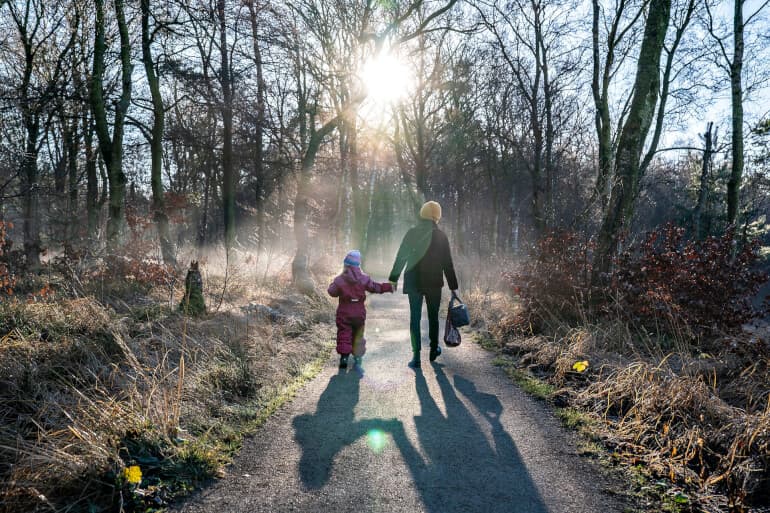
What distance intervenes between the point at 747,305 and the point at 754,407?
127 inches

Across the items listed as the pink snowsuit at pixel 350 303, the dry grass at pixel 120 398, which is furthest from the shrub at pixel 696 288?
the dry grass at pixel 120 398

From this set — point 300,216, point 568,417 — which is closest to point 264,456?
point 568,417

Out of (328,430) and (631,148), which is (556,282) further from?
(328,430)

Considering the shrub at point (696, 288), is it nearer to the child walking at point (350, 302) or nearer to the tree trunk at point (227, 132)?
the child walking at point (350, 302)

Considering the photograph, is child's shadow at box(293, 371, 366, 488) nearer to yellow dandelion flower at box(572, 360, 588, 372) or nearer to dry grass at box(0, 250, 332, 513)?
dry grass at box(0, 250, 332, 513)

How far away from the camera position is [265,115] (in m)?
13.7

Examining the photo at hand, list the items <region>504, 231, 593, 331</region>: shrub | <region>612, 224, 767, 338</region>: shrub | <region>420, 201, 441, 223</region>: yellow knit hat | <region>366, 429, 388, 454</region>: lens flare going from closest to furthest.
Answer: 1. <region>366, 429, 388, 454</region>: lens flare
2. <region>612, 224, 767, 338</region>: shrub
3. <region>420, 201, 441, 223</region>: yellow knit hat
4. <region>504, 231, 593, 331</region>: shrub

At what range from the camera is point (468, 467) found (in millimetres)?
3221

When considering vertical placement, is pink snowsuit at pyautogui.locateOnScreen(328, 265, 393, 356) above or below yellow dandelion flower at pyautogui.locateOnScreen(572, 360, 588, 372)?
above

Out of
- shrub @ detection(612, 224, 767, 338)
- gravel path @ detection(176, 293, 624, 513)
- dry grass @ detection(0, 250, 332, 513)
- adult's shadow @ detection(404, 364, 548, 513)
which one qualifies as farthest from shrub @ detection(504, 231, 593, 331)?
dry grass @ detection(0, 250, 332, 513)

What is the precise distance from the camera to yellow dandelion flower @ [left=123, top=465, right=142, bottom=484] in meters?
2.64

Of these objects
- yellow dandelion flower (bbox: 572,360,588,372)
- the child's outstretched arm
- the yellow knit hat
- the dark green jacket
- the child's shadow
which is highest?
the yellow knit hat

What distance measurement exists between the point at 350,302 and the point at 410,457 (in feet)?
9.52

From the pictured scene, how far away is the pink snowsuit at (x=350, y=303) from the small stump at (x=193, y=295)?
2.52 metres
